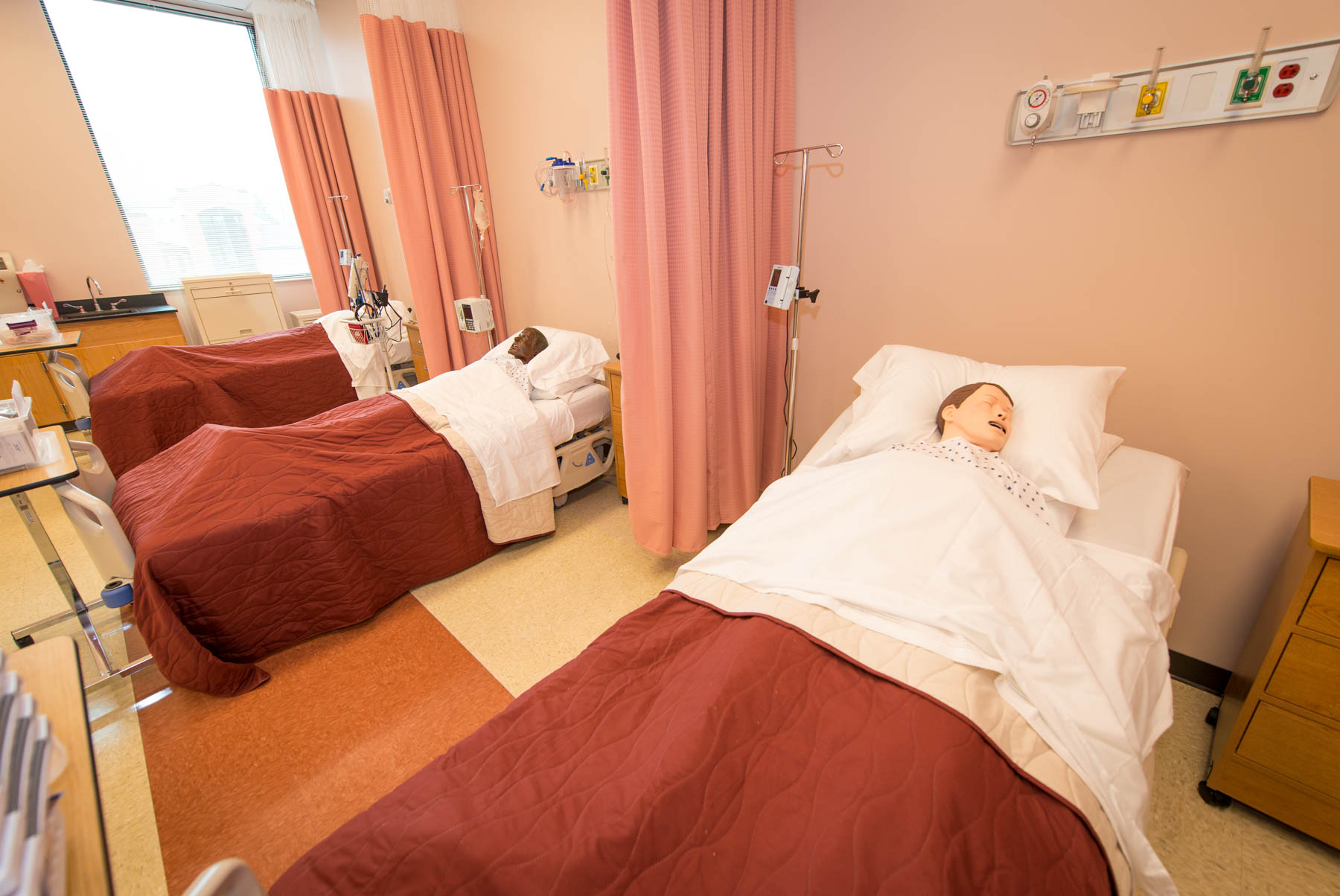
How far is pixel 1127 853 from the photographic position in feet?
2.57

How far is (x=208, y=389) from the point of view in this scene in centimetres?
296

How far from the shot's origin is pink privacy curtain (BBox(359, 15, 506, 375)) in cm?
274

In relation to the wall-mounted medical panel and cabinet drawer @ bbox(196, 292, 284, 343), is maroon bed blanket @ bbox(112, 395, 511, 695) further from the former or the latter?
cabinet drawer @ bbox(196, 292, 284, 343)

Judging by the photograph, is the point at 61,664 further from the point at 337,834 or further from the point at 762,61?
the point at 762,61

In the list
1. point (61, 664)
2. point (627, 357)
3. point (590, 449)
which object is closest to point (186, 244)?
point (590, 449)

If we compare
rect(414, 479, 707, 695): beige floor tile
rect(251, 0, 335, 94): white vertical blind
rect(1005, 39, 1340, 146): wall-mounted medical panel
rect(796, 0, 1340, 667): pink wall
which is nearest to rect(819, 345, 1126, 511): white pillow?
rect(796, 0, 1340, 667): pink wall

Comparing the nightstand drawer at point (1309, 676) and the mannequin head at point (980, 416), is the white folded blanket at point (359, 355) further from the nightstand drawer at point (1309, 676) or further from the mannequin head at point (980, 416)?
the nightstand drawer at point (1309, 676)

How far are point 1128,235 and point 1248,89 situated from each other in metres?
0.36

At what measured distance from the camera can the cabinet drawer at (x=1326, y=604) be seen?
1070 millimetres

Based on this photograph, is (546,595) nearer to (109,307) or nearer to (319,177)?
(319,177)

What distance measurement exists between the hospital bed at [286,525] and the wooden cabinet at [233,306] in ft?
10.7

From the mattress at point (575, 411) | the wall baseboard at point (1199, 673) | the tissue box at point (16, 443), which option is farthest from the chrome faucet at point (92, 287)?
the wall baseboard at point (1199, 673)

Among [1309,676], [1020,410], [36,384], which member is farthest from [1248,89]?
[36,384]

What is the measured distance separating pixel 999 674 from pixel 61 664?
153 centimetres
